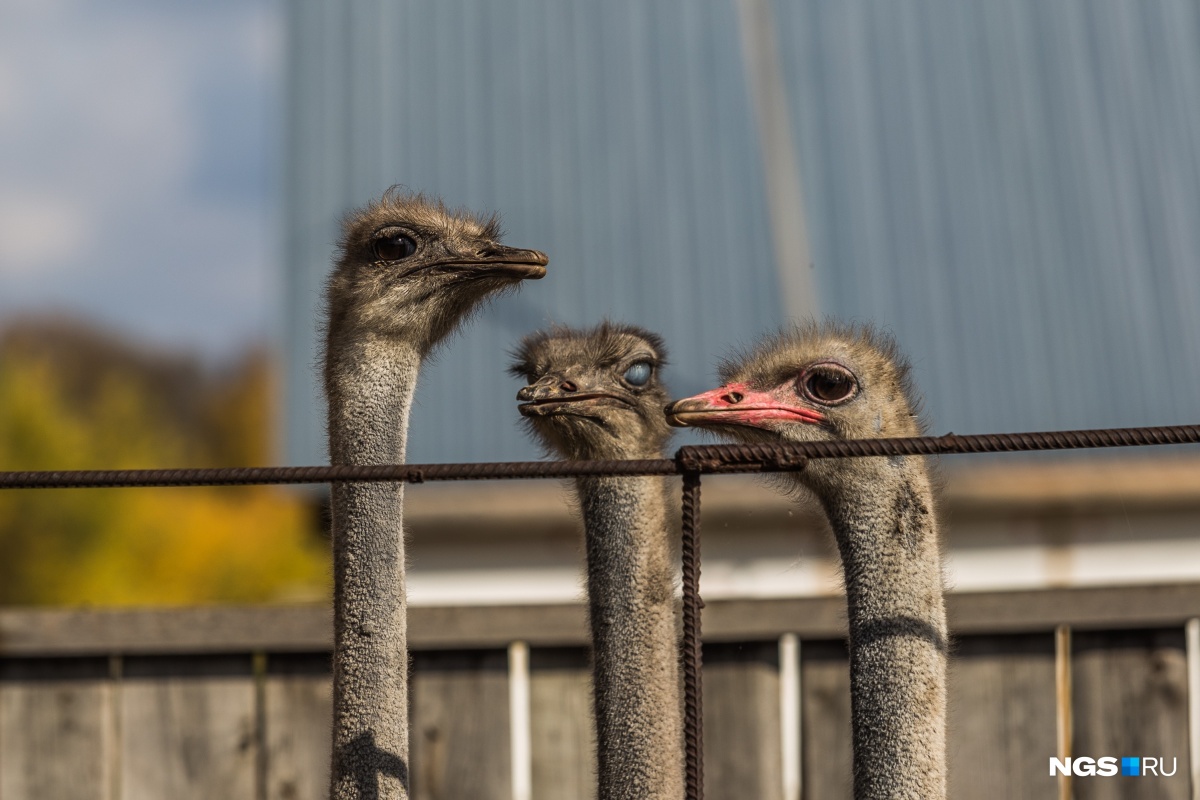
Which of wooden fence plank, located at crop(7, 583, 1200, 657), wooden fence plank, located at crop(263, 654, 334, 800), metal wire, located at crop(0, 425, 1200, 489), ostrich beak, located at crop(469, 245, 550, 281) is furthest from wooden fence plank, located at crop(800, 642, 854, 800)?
metal wire, located at crop(0, 425, 1200, 489)

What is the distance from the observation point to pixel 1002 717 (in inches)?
147

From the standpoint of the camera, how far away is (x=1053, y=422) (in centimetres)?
683

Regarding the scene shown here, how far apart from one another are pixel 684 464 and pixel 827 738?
1523 mm

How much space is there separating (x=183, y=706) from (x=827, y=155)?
5082 mm

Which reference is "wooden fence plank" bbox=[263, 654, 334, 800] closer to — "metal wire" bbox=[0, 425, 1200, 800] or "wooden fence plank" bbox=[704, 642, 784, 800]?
"wooden fence plank" bbox=[704, 642, 784, 800]

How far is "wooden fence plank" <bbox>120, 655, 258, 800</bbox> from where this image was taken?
4.03m

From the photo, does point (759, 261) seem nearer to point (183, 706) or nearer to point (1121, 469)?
point (1121, 469)

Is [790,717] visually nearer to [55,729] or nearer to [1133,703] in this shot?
[1133,703]

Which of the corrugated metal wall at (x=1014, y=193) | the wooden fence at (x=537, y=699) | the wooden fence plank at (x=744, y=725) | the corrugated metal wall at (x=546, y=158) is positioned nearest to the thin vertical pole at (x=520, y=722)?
the wooden fence at (x=537, y=699)

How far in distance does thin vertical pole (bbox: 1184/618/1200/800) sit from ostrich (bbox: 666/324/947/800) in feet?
3.18

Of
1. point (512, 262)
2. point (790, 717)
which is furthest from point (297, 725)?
point (512, 262)

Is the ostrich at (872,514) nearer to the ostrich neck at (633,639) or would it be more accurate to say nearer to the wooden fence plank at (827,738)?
the ostrich neck at (633,639)

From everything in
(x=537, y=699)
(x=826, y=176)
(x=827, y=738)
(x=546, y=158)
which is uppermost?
(x=546, y=158)

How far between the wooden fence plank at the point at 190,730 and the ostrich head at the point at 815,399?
1.58 m
